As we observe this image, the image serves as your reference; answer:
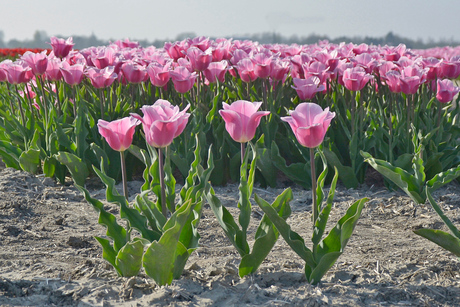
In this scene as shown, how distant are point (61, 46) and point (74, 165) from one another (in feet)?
5.34

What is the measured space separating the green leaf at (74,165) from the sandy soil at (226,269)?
0.33 metres

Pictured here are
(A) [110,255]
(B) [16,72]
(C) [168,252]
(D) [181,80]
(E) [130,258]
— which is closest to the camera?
(C) [168,252]

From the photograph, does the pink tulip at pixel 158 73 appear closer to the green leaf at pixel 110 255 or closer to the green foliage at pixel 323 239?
the green leaf at pixel 110 255

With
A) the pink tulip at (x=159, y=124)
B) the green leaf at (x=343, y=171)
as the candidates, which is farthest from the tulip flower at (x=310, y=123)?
the green leaf at (x=343, y=171)

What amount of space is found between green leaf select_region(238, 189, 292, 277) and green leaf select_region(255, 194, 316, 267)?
0.25 ft

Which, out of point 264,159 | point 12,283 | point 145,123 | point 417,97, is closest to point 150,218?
point 145,123

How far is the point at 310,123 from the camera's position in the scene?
71.1 inches

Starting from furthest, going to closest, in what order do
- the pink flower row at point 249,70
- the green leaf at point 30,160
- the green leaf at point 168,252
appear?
the green leaf at point 30,160 → the pink flower row at point 249,70 → the green leaf at point 168,252

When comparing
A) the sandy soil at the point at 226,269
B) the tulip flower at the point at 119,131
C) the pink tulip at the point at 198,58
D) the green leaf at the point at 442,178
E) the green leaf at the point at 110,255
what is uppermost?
the pink tulip at the point at 198,58

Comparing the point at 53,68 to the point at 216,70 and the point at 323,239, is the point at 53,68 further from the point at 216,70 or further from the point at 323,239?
the point at 323,239

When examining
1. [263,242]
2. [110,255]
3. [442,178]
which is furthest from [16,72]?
[442,178]

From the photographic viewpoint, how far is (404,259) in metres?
2.29

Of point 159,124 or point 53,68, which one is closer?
point 159,124

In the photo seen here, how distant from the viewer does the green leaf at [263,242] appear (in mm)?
1898
